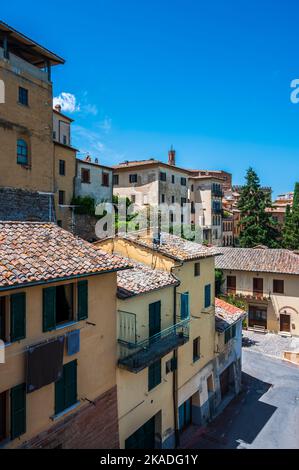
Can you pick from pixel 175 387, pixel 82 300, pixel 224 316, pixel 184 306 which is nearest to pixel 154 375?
pixel 175 387

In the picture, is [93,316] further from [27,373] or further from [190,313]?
[190,313]

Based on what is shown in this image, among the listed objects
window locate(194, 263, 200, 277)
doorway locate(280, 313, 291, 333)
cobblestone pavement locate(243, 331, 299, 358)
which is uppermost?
window locate(194, 263, 200, 277)

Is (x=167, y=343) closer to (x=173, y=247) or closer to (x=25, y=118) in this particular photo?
(x=173, y=247)

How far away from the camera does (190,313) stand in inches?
753

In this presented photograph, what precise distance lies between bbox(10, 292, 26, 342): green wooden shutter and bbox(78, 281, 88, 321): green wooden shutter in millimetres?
2152

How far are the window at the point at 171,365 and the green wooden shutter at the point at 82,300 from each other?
7.11m

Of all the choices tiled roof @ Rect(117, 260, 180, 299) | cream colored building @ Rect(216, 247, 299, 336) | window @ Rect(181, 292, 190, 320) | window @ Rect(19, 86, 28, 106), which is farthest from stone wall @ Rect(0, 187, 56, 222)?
cream colored building @ Rect(216, 247, 299, 336)

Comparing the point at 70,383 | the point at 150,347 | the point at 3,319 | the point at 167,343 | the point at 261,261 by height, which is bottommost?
the point at 167,343

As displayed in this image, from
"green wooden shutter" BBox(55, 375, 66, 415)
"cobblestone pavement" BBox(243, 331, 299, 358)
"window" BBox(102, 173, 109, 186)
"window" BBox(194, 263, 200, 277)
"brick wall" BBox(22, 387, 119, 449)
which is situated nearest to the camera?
"brick wall" BBox(22, 387, 119, 449)

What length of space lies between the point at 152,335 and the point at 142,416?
136 inches

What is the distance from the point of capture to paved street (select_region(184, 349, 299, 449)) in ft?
62.2

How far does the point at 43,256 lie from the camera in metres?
10.8

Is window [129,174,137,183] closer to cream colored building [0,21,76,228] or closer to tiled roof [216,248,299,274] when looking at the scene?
tiled roof [216,248,299,274]

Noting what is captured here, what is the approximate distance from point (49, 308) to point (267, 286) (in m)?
31.9
